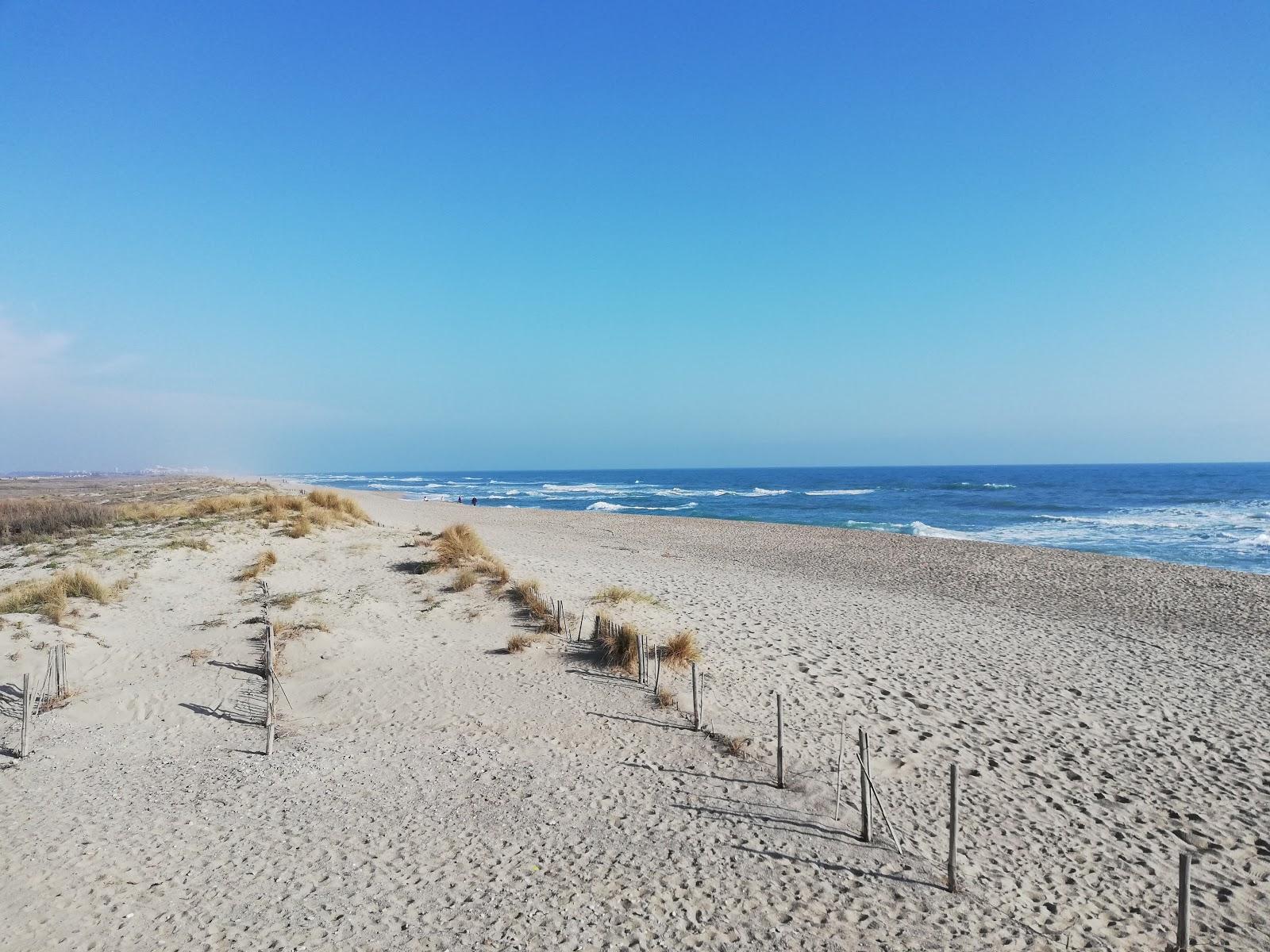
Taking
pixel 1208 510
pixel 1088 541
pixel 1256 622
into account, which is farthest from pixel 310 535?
pixel 1208 510

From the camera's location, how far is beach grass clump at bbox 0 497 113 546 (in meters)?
19.9

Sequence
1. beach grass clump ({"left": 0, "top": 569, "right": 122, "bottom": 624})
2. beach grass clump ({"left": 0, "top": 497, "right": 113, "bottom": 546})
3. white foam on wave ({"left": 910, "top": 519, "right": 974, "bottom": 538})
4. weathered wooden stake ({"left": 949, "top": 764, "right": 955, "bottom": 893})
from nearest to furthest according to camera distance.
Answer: weathered wooden stake ({"left": 949, "top": 764, "right": 955, "bottom": 893}), beach grass clump ({"left": 0, "top": 569, "right": 122, "bottom": 624}), beach grass clump ({"left": 0, "top": 497, "right": 113, "bottom": 546}), white foam on wave ({"left": 910, "top": 519, "right": 974, "bottom": 538})

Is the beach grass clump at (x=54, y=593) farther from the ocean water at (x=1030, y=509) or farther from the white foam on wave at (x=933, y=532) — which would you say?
the ocean water at (x=1030, y=509)

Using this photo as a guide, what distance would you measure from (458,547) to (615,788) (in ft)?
36.2

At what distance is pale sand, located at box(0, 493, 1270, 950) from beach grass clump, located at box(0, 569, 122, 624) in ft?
1.62

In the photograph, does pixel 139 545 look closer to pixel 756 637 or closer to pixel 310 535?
pixel 310 535

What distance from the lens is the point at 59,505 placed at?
910 inches

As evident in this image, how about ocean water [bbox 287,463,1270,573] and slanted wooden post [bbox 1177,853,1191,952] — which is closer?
slanted wooden post [bbox 1177,853,1191,952]

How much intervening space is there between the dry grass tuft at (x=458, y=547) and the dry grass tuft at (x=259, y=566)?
383 cm

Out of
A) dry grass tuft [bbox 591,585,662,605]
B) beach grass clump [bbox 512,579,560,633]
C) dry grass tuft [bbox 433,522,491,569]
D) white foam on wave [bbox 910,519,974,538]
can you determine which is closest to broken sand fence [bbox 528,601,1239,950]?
beach grass clump [bbox 512,579,560,633]

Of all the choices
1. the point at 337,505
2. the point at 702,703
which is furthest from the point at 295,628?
the point at 337,505

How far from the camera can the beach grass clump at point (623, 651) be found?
992 centimetres

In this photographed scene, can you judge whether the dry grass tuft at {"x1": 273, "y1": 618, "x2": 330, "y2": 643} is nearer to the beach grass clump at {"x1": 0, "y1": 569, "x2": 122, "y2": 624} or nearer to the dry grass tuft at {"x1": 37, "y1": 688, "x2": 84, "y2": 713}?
the dry grass tuft at {"x1": 37, "y1": 688, "x2": 84, "y2": 713}

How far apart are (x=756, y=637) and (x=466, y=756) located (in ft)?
20.5
